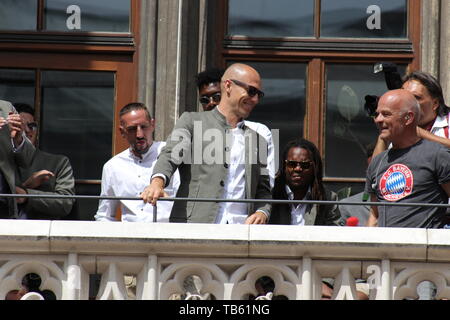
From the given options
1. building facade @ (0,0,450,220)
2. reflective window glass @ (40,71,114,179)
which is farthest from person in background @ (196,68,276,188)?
reflective window glass @ (40,71,114,179)

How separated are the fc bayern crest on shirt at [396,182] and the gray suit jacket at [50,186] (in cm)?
214

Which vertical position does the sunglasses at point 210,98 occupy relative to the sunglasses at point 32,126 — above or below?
above

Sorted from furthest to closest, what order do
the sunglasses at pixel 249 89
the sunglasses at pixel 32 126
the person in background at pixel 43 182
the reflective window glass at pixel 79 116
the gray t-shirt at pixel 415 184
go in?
the reflective window glass at pixel 79 116 < the sunglasses at pixel 32 126 < the person in background at pixel 43 182 < the sunglasses at pixel 249 89 < the gray t-shirt at pixel 415 184

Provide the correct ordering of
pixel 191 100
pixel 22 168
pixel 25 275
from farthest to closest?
1. pixel 191 100
2. pixel 22 168
3. pixel 25 275

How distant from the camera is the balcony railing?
9773 millimetres

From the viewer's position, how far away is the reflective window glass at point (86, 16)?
41.1 feet

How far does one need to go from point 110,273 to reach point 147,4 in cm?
316

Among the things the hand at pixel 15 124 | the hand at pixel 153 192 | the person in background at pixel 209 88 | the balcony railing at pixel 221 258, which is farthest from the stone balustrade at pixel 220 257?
the person in background at pixel 209 88

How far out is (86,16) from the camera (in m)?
12.6

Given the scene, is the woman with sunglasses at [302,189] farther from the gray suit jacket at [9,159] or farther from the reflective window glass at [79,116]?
the reflective window glass at [79,116]

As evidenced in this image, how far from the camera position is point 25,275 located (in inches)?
404

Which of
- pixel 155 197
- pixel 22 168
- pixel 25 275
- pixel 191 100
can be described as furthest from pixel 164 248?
pixel 191 100

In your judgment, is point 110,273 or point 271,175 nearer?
point 110,273
